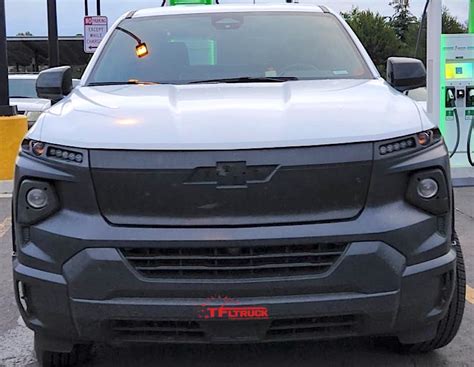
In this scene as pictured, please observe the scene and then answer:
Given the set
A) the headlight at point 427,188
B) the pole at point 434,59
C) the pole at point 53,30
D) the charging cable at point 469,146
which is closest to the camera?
the headlight at point 427,188

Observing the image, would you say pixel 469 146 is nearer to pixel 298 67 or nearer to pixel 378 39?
pixel 298 67

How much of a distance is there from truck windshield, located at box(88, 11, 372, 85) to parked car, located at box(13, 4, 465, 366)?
1.17 metres

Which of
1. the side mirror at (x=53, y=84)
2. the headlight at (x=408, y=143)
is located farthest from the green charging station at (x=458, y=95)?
the headlight at (x=408, y=143)

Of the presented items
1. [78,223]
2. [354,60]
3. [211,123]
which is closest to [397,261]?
[211,123]

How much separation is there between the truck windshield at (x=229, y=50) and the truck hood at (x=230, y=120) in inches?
26.1

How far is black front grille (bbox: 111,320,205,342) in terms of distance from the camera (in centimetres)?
279

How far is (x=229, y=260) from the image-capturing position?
2.73 meters

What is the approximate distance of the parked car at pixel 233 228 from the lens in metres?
2.71

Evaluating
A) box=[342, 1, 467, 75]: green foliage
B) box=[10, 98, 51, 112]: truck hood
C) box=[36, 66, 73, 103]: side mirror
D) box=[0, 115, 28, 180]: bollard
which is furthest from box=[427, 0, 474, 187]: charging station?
box=[342, 1, 467, 75]: green foliage

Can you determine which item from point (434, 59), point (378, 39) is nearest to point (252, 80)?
point (434, 59)

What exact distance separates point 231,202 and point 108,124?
2.05 feet

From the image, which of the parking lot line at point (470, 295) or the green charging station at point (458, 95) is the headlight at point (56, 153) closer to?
the parking lot line at point (470, 295)

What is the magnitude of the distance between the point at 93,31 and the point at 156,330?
42.4 ft

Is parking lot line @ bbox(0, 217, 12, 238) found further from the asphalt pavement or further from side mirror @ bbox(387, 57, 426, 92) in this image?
side mirror @ bbox(387, 57, 426, 92)
